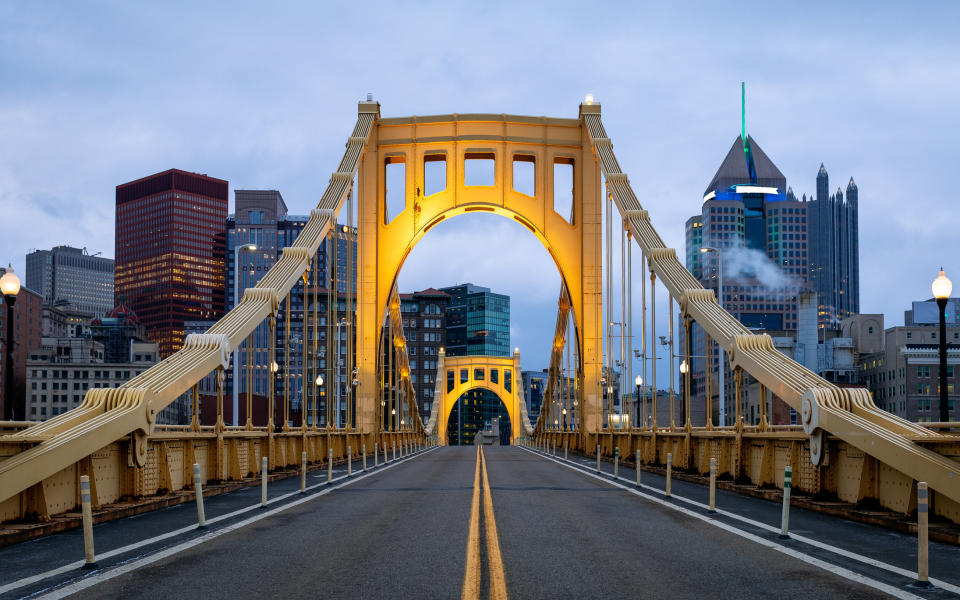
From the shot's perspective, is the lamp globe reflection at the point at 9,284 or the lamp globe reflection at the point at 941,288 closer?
the lamp globe reflection at the point at 941,288

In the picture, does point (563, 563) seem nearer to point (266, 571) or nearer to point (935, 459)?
point (266, 571)

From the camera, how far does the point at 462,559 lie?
1133cm

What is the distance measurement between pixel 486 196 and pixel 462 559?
4384 cm

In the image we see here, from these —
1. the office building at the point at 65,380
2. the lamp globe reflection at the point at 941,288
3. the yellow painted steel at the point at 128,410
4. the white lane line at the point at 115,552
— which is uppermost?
the lamp globe reflection at the point at 941,288

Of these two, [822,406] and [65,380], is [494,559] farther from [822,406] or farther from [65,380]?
[65,380]

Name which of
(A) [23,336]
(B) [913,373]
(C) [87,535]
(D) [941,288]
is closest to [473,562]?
(C) [87,535]

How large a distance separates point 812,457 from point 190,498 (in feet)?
38.9

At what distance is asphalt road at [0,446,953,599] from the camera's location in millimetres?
9477

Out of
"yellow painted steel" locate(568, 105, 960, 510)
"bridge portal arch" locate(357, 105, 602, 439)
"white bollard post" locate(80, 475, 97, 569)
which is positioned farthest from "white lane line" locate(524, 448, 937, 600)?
"bridge portal arch" locate(357, 105, 602, 439)

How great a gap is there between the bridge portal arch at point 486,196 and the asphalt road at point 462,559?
113 ft

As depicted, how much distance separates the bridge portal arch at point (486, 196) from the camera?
5219cm

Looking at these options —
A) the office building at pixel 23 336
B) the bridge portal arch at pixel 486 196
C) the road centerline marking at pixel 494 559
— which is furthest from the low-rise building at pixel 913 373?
the office building at pixel 23 336

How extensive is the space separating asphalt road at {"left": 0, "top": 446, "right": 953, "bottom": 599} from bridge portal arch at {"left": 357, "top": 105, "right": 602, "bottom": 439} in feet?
113

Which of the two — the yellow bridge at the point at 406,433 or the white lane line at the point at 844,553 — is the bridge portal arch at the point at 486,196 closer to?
the yellow bridge at the point at 406,433
